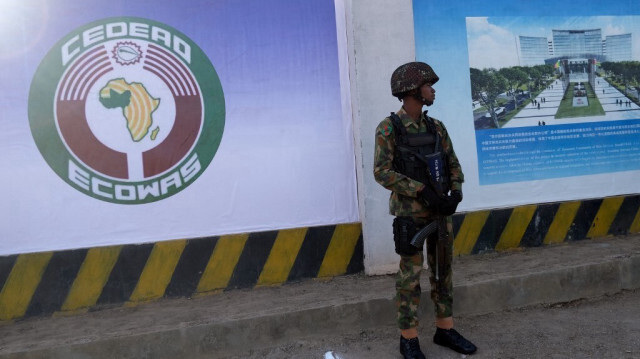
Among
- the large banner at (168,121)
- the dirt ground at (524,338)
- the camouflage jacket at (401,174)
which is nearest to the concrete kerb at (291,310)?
the dirt ground at (524,338)

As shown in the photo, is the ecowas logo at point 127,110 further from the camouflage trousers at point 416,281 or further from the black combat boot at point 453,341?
the black combat boot at point 453,341

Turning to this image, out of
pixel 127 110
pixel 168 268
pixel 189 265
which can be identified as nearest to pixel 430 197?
pixel 189 265

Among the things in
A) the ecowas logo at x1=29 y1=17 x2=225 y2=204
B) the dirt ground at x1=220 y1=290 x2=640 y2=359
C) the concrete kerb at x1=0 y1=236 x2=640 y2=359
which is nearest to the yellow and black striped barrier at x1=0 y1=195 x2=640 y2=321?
the concrete kerb at x1=0 y1=236 x2=640 y2=359

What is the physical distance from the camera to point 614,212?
5668 millimetres

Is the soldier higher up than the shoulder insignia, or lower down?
lower down

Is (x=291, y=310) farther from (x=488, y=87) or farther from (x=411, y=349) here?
(x=488, y=87)

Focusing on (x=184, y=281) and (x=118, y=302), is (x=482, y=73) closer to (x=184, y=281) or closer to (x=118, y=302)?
(x=184, y=281)

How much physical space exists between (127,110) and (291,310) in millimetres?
1941

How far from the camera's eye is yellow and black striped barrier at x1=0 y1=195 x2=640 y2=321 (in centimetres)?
416

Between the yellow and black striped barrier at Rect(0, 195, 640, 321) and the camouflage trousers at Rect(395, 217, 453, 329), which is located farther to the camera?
the yellow and black striped barrier at Rect(0, 195, 640, 321)

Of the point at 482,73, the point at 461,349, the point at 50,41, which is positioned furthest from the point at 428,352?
the point at 50,41

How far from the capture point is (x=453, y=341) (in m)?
3.62

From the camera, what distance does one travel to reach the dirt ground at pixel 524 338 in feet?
11.8

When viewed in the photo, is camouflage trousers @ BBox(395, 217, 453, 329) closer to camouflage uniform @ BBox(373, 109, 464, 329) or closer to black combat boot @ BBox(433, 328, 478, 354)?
camouflage uniform @ BBox(373, 109, 464, 329)
